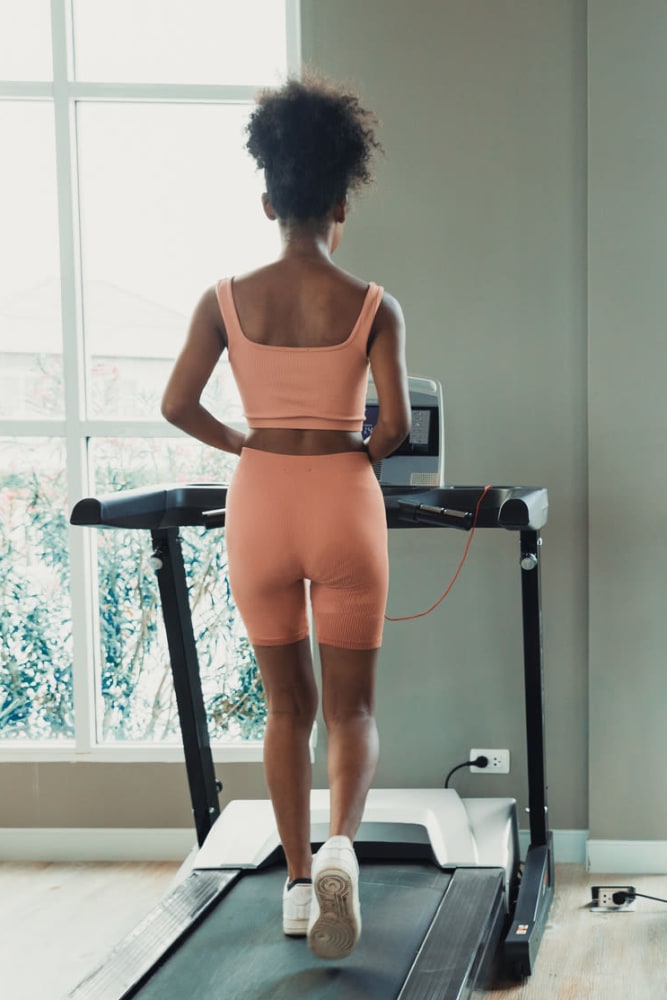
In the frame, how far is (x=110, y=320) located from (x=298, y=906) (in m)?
1.97

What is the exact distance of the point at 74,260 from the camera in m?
3.30

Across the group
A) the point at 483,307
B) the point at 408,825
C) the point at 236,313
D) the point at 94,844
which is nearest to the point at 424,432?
the point at 483,307

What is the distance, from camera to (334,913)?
1.92 meters

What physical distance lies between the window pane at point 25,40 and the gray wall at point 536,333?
34.2 inches

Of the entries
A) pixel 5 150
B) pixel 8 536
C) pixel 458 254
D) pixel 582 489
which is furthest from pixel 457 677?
pixel 5 150

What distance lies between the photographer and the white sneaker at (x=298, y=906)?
2.20 meters

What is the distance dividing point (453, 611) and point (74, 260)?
1649 millimetres

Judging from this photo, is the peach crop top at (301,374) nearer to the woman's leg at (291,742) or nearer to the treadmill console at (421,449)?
the woman's leg at (291,742)

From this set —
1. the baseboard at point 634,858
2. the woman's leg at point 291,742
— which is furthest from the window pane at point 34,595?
the baseboard at point 634,858

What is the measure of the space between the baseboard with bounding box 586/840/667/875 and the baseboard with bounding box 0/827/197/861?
4.24 feet

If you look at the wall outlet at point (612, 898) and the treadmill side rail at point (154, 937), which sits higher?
the treadmill side rail at point (154, 937)

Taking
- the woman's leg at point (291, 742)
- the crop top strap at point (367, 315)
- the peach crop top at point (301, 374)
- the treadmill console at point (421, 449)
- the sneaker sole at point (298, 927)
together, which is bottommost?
the sneaker sole at point (298, 927)

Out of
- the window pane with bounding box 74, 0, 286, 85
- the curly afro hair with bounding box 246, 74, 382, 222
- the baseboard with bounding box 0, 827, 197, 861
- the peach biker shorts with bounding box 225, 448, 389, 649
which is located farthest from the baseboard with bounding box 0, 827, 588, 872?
the window pane with bounding box 74, 0, 286, 85

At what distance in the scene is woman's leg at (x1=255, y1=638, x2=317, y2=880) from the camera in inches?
84.7
